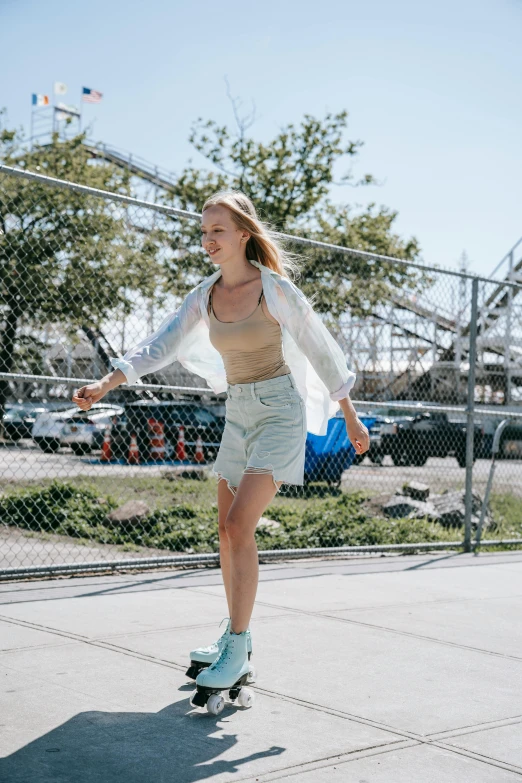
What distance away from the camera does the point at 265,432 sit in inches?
148

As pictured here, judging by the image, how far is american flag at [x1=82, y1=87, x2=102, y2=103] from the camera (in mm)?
45806

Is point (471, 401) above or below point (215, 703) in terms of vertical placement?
above

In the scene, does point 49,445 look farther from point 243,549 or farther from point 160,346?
point 243,549

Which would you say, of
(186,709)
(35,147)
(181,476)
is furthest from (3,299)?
(35,147)

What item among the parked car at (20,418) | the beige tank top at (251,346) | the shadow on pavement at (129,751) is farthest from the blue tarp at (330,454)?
the shadow on pavement at (129,751)

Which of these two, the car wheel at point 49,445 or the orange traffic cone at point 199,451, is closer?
the car wheel at point 49,445

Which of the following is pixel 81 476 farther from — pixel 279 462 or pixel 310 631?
pixel 279 462

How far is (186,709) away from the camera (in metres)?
3.49

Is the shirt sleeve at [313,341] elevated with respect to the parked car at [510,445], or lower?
elevated

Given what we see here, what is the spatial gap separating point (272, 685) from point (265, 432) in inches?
41.3

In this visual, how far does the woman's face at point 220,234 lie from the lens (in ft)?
12.6

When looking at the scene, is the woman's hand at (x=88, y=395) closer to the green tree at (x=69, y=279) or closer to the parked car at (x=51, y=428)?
the green tree at (x=69, y=279)

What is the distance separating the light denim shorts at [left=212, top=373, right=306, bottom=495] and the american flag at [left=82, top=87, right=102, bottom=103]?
45.0 m

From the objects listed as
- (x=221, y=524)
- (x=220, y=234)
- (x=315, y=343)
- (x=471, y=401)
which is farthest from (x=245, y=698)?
(x=471, y=401)
